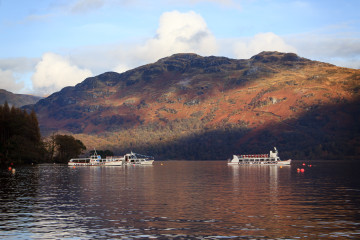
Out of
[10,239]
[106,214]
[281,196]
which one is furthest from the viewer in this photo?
[281,196]

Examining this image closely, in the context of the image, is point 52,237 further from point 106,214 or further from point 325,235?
point 325,235

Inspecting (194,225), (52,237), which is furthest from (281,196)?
(52,237)

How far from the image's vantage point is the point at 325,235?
148 ft

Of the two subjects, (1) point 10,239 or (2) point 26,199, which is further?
(2) point 26,199

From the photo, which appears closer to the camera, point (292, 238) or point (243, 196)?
point (292, 238)

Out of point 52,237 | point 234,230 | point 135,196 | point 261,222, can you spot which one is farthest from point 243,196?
point 52,237

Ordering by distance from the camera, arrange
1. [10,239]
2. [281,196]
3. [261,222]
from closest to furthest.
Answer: [10,239], [261,222], [281,196]

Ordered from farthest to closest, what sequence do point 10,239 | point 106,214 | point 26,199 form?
point 26,199 < point 106,214 < point 10,239

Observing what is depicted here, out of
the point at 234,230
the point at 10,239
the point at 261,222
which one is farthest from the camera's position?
the point at 261,222

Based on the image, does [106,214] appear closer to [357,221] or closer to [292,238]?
[292,238]

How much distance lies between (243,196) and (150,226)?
36.4 metres

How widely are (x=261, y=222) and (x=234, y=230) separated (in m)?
6.40

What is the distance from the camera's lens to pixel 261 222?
5300 centimetres

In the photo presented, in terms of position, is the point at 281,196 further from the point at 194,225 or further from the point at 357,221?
the point at 194,225
